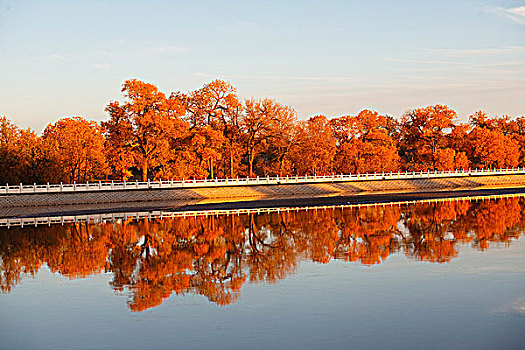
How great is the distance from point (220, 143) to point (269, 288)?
5682cm

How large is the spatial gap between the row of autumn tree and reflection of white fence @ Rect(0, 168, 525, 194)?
2.89 metres

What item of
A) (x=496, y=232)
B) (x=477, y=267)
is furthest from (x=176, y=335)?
(x=496, y=232)

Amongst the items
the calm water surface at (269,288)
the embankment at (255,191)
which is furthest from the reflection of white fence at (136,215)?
the embankment at (255,191)

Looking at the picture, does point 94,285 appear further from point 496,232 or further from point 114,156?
point 114,156

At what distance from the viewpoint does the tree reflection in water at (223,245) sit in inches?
858

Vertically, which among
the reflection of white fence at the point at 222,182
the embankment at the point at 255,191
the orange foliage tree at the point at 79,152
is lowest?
the embankment at the point at 255,191

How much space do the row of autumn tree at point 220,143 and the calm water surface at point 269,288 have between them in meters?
36.0

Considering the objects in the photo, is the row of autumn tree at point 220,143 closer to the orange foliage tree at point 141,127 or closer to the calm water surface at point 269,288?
the orange foliage tree at point 141,127

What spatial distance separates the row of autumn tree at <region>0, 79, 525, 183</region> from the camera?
71.6 m

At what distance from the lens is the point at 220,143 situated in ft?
249

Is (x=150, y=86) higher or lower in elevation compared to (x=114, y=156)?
higher

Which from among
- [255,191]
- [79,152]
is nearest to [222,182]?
[255,191]

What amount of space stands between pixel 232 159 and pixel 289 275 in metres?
61.0

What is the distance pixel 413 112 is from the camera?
108m
